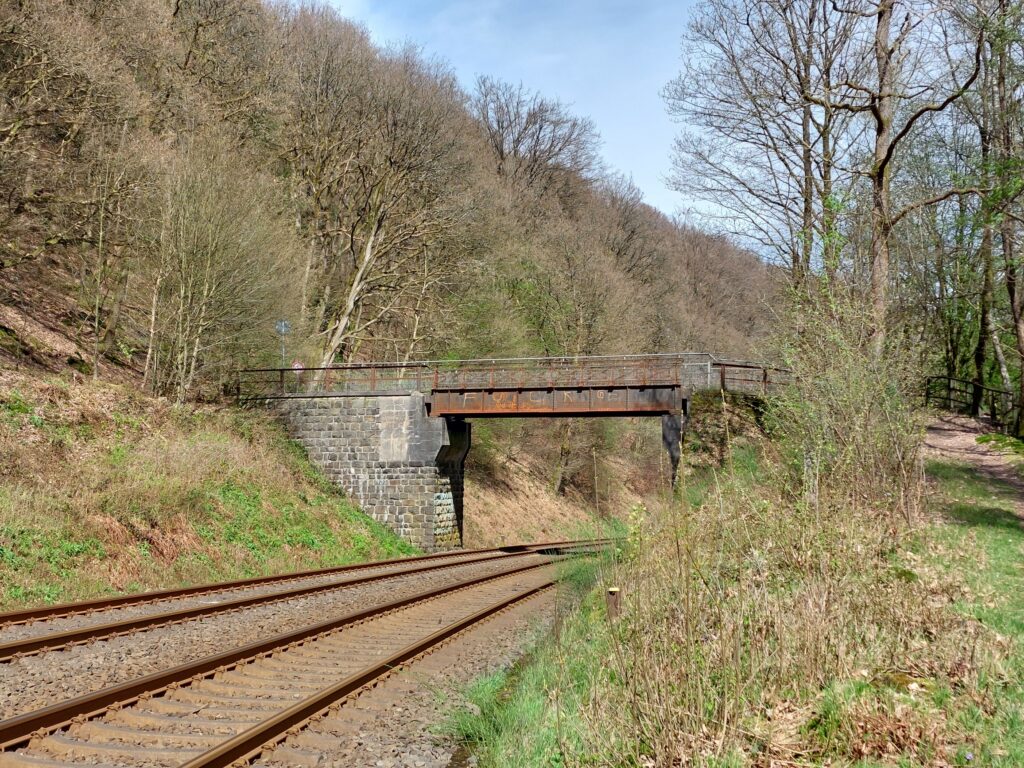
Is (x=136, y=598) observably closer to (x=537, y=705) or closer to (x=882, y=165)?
(x=537, y=705)

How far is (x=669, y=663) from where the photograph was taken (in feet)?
15.6

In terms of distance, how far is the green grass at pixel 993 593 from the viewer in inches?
170

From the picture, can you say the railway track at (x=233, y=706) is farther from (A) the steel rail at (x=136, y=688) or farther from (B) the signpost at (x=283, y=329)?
(B) the signpost at (x=283, y=329)

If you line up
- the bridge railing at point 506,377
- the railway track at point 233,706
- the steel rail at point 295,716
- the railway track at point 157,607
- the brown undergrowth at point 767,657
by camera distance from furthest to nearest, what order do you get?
the bridge railing at point 506,377, the railway track at point 157,607, the railway track at point 233,706, the steel rail at point 295,716, the brown undergrowth at point 767,657

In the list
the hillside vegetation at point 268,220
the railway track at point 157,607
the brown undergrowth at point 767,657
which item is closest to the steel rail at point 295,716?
the brown undergrowth at point 767,657

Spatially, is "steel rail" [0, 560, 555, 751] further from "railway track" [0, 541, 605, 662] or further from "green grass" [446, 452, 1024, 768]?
"green grass" [446, 452, 1024, 768]

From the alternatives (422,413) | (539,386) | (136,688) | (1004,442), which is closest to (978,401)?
(1004,442)

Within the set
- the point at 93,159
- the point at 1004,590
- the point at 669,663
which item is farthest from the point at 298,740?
the point at 93,159

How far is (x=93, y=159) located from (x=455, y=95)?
22.9 m

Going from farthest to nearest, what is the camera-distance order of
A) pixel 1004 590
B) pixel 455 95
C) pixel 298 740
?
pixel 455 95 < pixel 1004 590 < pixel 298 740

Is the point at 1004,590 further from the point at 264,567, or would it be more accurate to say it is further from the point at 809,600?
the point at 264,567

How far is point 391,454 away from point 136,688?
17.3m

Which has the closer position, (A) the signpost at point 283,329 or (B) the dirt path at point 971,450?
(B) the dirt path at point 971,450

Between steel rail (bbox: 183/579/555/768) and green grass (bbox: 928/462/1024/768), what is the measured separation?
168 inches
